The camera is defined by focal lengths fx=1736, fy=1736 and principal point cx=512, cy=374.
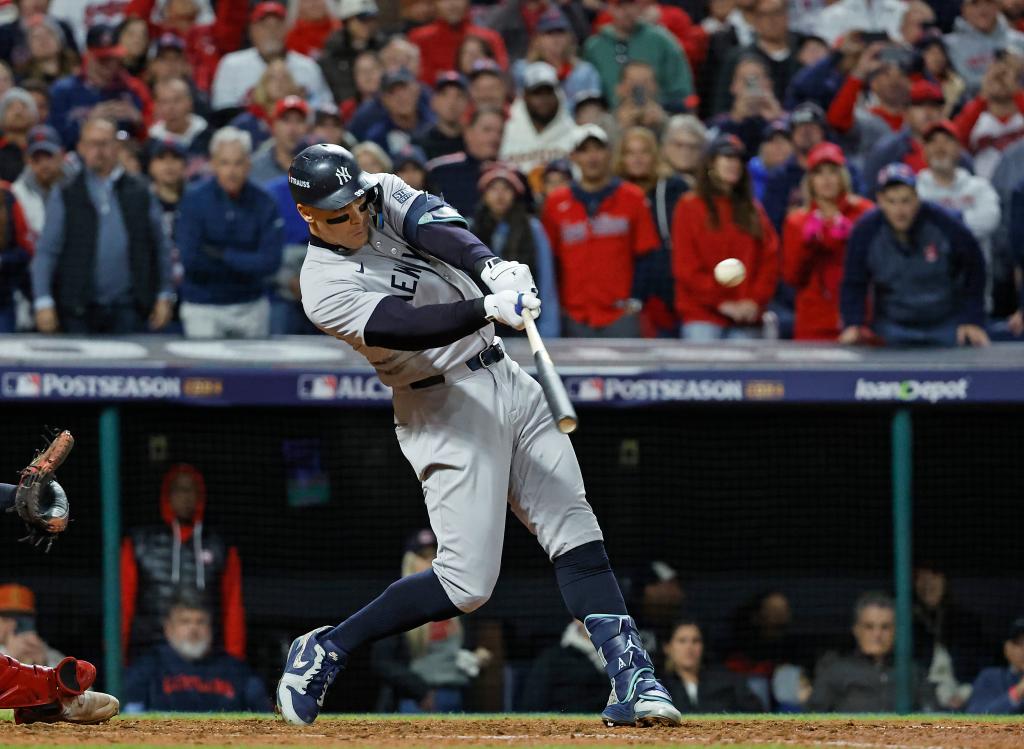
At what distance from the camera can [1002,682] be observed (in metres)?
7.32

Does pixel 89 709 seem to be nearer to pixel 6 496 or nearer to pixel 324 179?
pixel 6 496

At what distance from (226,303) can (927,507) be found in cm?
330

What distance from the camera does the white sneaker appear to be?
Answer: 4902mm

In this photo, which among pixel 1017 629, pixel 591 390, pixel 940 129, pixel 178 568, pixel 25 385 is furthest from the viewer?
pixel 940 129

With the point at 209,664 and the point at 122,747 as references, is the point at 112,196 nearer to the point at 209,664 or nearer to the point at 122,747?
the point at 209,664

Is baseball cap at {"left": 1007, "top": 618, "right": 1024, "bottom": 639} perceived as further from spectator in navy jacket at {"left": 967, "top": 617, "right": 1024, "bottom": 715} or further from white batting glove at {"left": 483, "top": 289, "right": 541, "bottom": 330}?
white batting glove at {"left": 483, "top": 289, "right": 541, "bottom": 330}

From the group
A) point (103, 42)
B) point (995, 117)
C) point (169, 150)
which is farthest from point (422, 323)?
point (103, 42)

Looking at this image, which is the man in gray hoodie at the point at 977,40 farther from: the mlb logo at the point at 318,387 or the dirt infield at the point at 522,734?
the dirt infield at the point at 522,734

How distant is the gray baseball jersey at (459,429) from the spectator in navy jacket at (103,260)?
10.8ft

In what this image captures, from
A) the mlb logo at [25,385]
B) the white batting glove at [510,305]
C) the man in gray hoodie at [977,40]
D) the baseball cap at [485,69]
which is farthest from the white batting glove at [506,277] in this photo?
the man in gray hoodie at [977,40]

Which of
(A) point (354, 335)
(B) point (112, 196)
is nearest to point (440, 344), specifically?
(A) point (354, 335)

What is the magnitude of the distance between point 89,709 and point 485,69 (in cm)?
534

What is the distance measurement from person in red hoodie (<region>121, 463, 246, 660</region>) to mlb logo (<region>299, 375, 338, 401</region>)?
3.01ft

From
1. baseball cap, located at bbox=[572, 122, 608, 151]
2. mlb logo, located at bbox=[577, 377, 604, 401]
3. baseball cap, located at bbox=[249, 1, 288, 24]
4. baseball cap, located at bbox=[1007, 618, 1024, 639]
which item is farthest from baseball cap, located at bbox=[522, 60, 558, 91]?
baseball cap, located at bbox=[1007, 618, 1024, 639]
